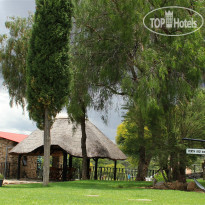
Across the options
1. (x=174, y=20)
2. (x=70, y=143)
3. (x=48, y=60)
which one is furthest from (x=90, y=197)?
(x=70, y=143)

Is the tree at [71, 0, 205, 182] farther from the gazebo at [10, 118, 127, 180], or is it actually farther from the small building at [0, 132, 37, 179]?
the small building at [0, 132, 37, 179]

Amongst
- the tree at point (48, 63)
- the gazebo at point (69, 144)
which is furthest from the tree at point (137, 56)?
the gazebo at point (69, 144)

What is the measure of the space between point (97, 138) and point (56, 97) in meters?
8.56

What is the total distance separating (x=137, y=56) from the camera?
44.4ft

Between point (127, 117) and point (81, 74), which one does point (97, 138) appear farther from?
point (81, 74)

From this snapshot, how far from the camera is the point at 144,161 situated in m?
17.8

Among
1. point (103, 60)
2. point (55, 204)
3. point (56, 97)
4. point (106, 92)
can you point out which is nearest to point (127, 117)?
point (106, 92)

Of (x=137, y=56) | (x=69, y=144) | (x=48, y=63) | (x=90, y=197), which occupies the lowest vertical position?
(x=90, y=197)

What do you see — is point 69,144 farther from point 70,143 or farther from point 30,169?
point 30,169

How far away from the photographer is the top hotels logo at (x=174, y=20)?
493 inches

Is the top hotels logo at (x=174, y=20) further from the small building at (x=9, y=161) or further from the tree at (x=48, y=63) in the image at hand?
the small building at (x=9, y=161)

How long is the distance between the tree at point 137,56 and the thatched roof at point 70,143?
5088 mm

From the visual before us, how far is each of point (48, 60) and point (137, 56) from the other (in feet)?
11.7

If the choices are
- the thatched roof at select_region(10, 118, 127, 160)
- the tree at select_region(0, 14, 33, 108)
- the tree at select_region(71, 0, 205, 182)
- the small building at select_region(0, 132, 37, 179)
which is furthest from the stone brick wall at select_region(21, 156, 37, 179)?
the tree at select_region(71, 0, 205, 182)
